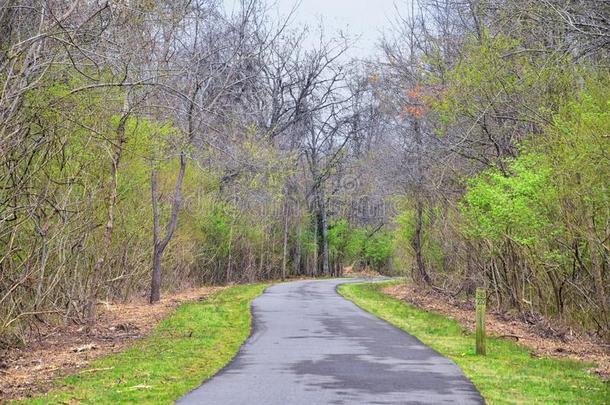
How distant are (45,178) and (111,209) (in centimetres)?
299

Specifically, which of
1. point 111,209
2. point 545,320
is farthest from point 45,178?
point 545,320

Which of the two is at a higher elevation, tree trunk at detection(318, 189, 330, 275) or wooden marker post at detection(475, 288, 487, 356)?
tree trunk at detection(318, 189, 330, 275)

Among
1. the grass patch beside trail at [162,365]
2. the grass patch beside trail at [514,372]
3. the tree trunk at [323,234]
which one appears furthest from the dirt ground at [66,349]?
the tree trunk at [323,234]

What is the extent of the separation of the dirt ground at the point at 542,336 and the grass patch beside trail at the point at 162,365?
5919mm

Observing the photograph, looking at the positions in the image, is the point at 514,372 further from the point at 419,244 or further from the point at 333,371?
the point at 419,244

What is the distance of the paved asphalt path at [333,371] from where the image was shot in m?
9.45

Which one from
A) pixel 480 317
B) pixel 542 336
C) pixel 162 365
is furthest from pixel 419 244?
pixel 162 365

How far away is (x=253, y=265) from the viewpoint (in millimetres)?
47375

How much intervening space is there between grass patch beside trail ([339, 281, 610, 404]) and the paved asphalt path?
0.32m

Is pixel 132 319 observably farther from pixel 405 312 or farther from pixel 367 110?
pixel 367 110

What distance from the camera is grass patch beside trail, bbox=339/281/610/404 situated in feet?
33.3

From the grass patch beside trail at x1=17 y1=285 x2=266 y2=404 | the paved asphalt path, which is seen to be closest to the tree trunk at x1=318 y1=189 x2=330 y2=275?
the grass patch beside trail at x1=17 y1=285 x2=266 y2=404

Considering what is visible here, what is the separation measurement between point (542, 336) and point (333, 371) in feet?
27.4

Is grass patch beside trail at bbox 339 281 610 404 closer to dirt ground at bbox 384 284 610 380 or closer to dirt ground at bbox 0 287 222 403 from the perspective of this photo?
dirt ground at bbox 384 284 610 380
